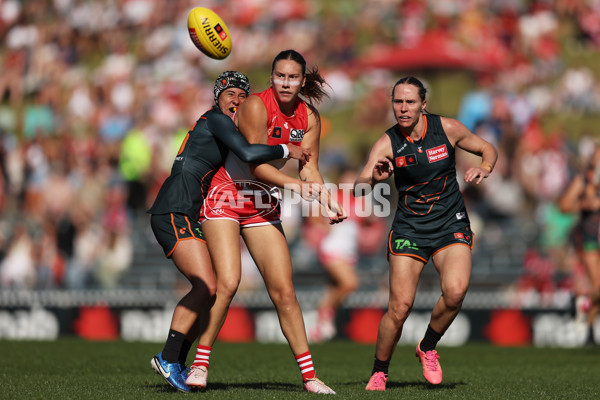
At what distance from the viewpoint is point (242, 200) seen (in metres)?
7.38

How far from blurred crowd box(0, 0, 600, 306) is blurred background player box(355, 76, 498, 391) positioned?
26.2 ft

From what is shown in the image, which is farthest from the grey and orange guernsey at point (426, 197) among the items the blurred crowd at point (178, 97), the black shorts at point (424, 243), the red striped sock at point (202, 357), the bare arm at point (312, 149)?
the blurred crowd at point (178, 97)

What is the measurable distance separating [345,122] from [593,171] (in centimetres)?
1037

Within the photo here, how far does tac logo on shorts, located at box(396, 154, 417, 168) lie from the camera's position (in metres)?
7.80

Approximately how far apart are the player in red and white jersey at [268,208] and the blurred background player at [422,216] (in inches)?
26.3

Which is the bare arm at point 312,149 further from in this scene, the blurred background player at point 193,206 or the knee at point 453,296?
the knee at point 453,296

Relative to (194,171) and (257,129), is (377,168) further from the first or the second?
(194,171)

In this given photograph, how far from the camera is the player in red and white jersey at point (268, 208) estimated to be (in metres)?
7.20

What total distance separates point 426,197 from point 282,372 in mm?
2581

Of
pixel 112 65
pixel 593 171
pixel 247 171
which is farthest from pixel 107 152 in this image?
pixel 247 171

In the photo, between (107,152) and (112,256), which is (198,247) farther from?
(107,152)

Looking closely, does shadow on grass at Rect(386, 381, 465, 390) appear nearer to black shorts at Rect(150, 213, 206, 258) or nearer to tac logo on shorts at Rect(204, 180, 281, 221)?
tac logo on shorts at Rect(204, 180, 281, 221)

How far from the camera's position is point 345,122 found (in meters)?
22.2

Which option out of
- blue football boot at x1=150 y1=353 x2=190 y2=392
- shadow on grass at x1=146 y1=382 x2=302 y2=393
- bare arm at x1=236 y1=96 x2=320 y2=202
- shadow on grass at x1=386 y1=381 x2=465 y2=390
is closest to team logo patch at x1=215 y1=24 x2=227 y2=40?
bare arm at x1=236 y1=96 x2=320 y2=202
